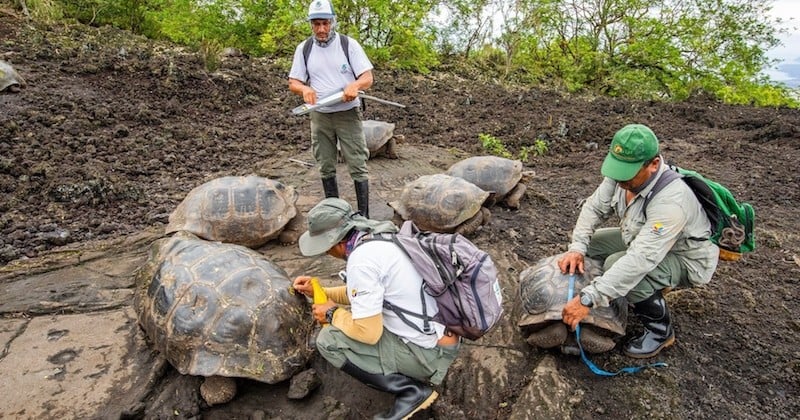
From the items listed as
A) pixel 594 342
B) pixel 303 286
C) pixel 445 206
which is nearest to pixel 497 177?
pixel 445 206

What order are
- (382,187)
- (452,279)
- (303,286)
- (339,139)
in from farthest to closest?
(382,187), (339,139), (303,286), (452,279)

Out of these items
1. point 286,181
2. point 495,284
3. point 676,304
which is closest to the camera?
point 495,284

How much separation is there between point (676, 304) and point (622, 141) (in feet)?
5.36

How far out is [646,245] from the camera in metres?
2.72

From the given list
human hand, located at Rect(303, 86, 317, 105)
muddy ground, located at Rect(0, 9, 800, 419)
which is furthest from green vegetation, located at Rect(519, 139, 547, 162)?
human hand, located at Rect(303, 86, 317, 105)

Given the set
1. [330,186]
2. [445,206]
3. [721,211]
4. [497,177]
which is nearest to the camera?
Answer: [721,211]

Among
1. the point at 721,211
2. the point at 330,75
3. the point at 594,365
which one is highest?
the point at 330,75

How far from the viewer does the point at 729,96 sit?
1112cm

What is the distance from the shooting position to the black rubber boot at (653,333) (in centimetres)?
305

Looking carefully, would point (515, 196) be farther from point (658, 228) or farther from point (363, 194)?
point (658, 228)

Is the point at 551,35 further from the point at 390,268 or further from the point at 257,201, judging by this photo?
the point at 390,268

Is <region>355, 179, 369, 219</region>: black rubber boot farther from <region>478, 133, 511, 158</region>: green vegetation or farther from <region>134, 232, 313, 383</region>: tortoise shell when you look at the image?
<region>478, 133, 511, 158</region>: green vegetation

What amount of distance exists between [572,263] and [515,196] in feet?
7.77

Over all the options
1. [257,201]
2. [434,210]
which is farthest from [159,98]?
[434,210]
